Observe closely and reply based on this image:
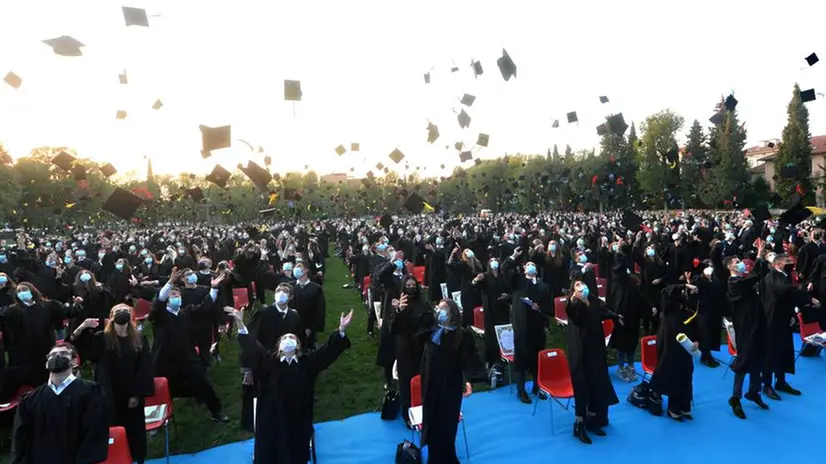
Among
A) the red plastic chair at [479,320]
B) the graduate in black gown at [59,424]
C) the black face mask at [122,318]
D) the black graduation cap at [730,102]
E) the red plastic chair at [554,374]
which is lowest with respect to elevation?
the red plastic chair at [554,374]

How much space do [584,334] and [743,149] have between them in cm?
5092

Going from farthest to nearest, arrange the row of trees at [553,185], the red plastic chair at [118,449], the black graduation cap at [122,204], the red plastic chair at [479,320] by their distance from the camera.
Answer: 1. the row of trees at [553,185]
2. the black graduation cap at [122,204]
3. the red plastic chair at [479,320]
4. the red plastic chair at [118,449]

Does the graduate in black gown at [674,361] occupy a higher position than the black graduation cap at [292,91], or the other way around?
the black graduation cap at [292,91]

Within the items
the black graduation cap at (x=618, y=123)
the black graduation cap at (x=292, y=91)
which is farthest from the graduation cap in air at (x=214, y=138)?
the black graduation cap at (x=618, y=123)

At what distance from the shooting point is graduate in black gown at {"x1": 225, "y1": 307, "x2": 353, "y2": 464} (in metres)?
4.44

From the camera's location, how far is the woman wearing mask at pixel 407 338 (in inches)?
229

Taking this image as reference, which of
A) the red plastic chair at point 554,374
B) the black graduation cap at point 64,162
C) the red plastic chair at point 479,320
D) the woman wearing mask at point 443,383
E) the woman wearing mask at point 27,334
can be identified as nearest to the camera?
the woman wearing mask at point 443,383

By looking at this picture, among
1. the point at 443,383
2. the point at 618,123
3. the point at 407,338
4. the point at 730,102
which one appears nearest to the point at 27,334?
the point at 407,338

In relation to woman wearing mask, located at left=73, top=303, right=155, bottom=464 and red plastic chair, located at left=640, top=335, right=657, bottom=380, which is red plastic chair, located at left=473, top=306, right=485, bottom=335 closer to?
red plastic chair, located at left=640, top=335, right=657, bottom=380

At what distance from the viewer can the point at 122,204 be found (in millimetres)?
11062

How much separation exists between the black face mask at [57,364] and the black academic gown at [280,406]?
4.21 feet

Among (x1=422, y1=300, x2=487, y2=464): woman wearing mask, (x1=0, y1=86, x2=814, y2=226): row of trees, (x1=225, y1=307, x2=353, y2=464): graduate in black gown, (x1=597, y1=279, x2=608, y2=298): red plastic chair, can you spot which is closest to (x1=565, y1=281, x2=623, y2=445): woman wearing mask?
(x1=422, y1=300, x2=487, y2=464): woman wearing mask

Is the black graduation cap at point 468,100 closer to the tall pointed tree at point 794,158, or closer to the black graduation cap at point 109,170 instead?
the black graduation cap at point 109,170

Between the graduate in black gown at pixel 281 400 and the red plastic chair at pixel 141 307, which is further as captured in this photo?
the red plastic chair at pixel 141 307
